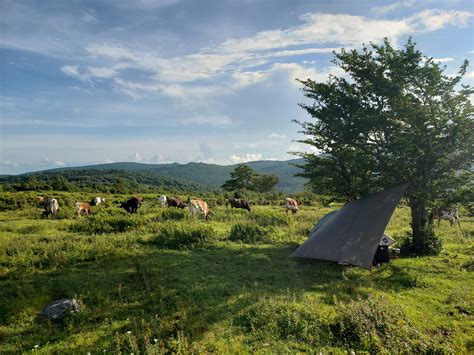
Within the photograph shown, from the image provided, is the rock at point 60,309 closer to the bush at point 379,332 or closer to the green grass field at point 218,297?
the green grass field at point 218,297

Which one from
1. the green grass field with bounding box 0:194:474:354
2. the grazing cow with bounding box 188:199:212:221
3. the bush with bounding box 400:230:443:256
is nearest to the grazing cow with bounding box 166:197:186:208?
the grazing cow with bounding box 188:199:212:221

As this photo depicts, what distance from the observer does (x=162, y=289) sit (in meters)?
8.70

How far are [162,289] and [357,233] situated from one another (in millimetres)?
6736

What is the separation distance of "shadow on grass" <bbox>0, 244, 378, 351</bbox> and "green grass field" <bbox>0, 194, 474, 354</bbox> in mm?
34

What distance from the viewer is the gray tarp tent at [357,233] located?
1054 centimetres

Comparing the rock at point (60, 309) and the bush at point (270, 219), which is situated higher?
the bush at point (270, 219)

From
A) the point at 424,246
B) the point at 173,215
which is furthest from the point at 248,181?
the point at 424,246

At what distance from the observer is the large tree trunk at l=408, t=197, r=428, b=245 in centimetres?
1298

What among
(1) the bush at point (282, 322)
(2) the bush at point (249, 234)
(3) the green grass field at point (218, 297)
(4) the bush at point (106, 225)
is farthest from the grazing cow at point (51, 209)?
(1) the bush at point (282, 322)

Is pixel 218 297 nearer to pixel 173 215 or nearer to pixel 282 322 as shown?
pixel 282 322

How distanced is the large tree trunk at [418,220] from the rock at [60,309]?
1253 centimetres

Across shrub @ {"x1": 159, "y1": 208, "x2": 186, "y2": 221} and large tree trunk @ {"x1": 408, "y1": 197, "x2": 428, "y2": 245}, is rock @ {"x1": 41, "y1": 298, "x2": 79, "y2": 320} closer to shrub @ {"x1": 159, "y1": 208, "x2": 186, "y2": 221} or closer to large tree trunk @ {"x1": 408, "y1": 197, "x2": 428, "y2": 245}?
shrub @ {"x1": 159, "y1": 208, "x2": 186, "y2": 221}

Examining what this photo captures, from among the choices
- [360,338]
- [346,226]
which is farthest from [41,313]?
[346,226]

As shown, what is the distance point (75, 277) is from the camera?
384 inches
